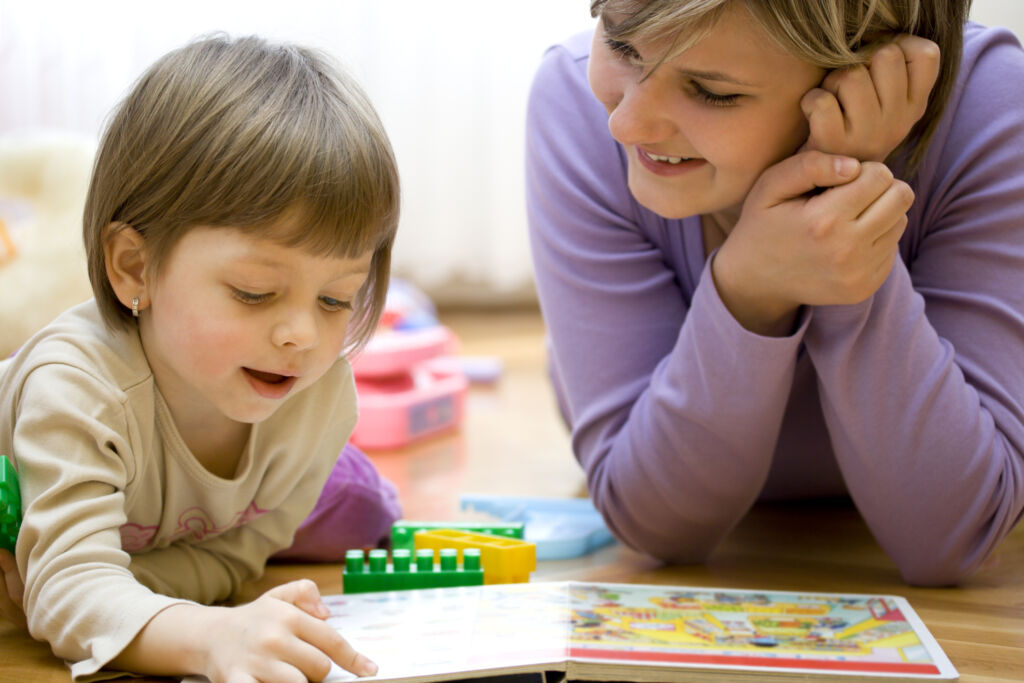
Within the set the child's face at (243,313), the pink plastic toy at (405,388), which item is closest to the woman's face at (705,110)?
the child's face at (243,313)

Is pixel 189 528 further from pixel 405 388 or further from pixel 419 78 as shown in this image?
pixel 419 78

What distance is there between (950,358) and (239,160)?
595 mm

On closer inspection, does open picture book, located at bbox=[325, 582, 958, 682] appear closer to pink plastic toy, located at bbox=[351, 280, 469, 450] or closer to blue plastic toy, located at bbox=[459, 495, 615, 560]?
blue plastic toy, located at bbox=[459, 495, 615, 560]

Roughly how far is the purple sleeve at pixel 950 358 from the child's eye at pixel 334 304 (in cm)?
39

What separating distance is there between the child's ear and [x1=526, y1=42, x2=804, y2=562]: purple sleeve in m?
0.39

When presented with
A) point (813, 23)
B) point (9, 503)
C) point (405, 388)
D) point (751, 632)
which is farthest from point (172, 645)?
point (405, 388)

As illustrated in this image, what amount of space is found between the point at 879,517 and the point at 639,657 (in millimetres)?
308

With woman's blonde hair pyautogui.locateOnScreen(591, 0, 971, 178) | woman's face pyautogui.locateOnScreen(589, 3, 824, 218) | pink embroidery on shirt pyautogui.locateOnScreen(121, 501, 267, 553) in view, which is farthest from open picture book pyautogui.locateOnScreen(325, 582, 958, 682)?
woman's blonde hair pyautogui.locateOnScreen(591, 0, 971, 178)

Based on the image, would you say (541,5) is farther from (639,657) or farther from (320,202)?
(639,657)

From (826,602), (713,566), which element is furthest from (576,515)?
(826,602)

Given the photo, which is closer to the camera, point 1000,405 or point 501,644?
point 501,644

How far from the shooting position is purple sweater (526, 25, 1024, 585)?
2.93 ft

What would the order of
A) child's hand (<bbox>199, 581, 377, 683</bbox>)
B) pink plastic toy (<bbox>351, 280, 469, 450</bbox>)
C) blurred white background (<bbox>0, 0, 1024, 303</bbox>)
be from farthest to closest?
blurred white background (<bbox>0, 0, 1024, 303</bbox>) → pink plastic toy (<bbox>351, 280, 469, 450</bbox>) → child's hand (<bbox>199, 581, 377, 683</bbox>)

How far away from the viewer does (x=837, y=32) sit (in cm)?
79
